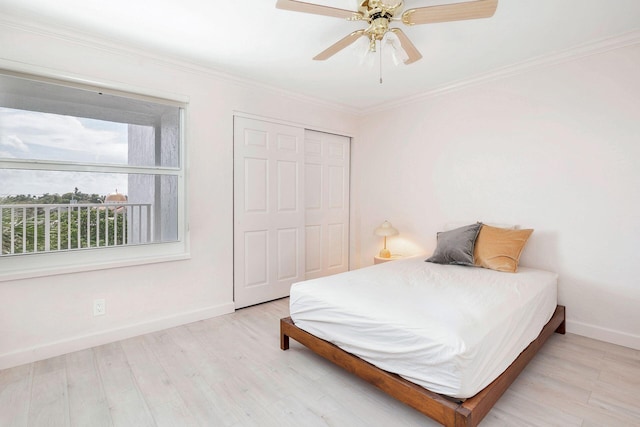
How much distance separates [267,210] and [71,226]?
1763mm

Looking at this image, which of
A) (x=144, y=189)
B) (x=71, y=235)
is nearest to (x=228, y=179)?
(x=144, y=189)

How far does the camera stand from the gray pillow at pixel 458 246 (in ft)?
→ 9.64

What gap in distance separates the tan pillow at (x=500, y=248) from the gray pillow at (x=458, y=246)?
0.23ft

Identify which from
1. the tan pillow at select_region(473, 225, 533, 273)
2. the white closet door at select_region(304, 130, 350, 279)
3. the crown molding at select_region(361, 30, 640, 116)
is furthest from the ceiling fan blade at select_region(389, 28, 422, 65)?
the white closet door at select_region(304, 130, 350, 279)

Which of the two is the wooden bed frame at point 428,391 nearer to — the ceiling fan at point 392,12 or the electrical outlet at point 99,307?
the electrical outlet at point 99,307

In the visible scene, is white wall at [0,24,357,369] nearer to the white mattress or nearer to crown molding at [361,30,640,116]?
the white mattress

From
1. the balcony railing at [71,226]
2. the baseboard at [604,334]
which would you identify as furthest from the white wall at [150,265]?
the baseboard at [604,334]

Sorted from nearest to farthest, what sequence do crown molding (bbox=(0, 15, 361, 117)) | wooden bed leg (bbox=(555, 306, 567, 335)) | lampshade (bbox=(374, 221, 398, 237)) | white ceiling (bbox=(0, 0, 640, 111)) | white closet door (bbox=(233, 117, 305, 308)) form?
1. white ceiling (bbox=(0, 0, 640, 111))
2. crown molding (bbox=(0, 15, 361, 117))
3. wooden bed leg (bbox=(555, 306, 567, 335))
4. white closet door (bbox=(233, 117, 305, 308))
5. lampshade (bbox=(374, 221, 398, 237))

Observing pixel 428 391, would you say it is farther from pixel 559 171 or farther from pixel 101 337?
pixel 101 337

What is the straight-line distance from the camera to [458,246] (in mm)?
2994

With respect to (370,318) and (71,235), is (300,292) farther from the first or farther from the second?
(71,235)

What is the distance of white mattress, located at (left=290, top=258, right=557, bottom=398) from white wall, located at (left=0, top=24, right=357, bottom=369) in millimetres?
1232

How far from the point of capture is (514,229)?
301cm

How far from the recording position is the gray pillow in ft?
9.64
